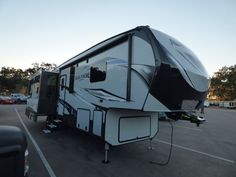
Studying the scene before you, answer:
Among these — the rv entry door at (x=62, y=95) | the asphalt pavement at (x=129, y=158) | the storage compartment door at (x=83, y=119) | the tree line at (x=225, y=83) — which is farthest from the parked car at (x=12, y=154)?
the tree line at (x=225, y=83)

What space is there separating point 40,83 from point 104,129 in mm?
4606

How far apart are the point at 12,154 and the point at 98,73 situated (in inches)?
130

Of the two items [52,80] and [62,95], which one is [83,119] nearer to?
[62,95]

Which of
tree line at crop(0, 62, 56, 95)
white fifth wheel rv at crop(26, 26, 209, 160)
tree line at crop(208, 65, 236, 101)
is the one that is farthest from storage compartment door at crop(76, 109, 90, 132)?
tree line at crop(208, 65, 236, 101)

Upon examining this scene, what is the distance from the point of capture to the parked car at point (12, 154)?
1.84m

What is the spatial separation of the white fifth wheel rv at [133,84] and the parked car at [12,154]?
2.19 metres

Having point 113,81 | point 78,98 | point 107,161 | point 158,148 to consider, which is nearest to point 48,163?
point 107,161

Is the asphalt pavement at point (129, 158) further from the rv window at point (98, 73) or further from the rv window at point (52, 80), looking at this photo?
the rv window at point (52, 80)

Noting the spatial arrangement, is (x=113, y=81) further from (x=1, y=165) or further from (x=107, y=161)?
(x=1, y=165)

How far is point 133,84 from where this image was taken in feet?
12.4

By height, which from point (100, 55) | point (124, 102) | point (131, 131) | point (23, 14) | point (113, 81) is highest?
point (23, 14)

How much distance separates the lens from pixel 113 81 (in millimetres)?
4336

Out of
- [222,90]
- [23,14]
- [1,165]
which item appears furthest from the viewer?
[222,90]

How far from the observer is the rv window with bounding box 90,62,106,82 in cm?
475
